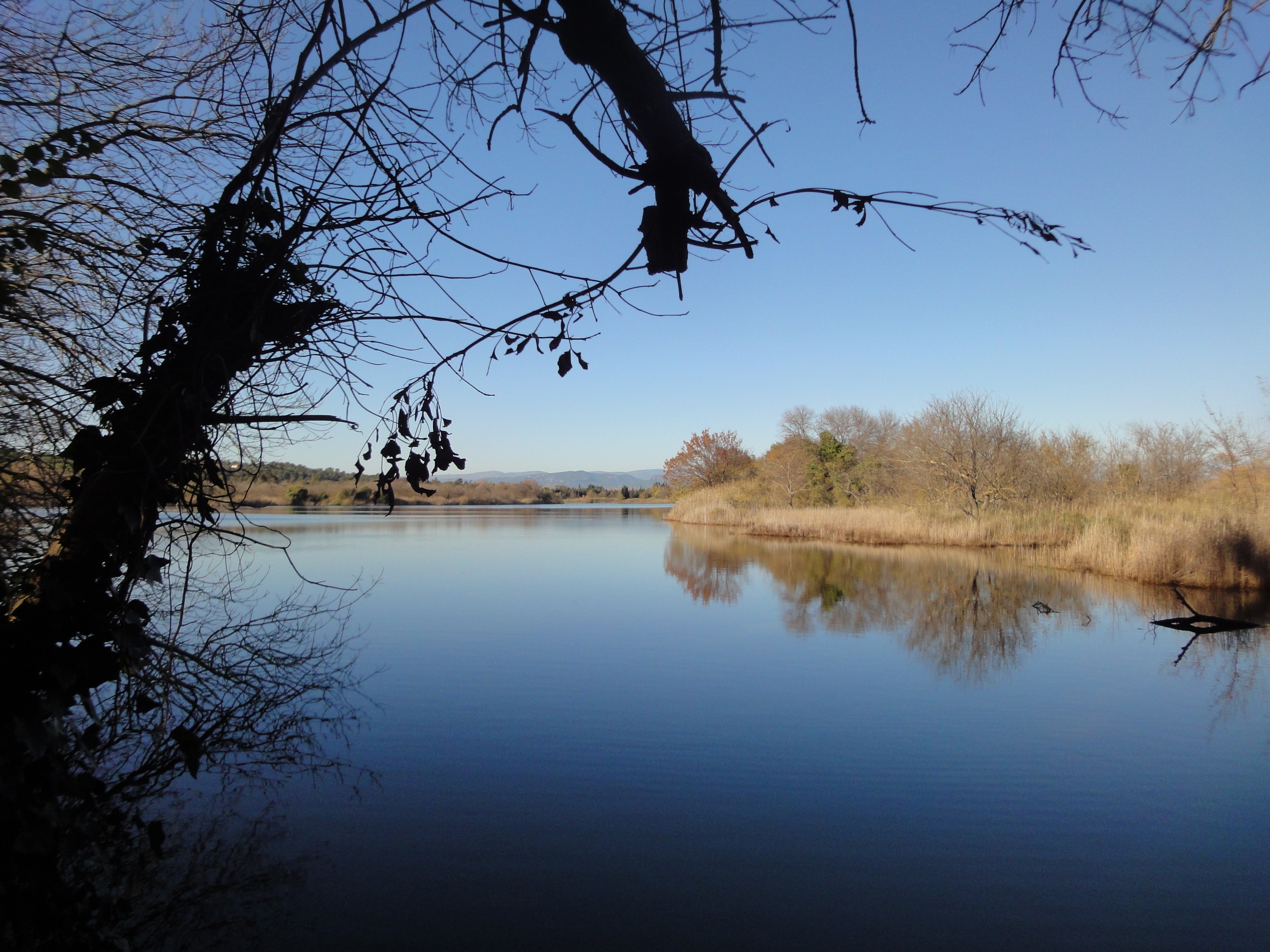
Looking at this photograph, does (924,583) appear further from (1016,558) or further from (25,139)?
(25,139)

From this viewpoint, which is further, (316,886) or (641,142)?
(316,886)

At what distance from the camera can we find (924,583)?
10961mm

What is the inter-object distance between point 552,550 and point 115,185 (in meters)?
15.0

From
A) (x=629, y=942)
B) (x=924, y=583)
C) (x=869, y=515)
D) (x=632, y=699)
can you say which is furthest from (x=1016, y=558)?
(x=629, y=942)

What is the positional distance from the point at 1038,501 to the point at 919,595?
9798mm

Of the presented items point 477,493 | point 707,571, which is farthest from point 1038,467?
point 477,493

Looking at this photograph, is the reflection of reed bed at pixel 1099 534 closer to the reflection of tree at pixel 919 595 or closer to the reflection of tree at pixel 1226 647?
the reflection of tree at pixel 1226 647

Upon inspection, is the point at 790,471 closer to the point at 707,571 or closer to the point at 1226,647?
the point at 707,571

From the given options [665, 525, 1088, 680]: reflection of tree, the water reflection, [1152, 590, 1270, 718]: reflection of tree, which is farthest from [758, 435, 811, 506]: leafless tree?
→ [1152, 590, 1270, 718]: reflection of tree

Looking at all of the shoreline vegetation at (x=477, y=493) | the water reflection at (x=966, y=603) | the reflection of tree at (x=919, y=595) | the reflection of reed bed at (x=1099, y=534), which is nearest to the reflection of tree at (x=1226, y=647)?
the water reflection at (x=966, y=603)

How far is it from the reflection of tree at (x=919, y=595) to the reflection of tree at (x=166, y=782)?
5.17 meters

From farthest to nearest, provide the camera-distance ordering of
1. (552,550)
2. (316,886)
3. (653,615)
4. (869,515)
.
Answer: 1. (869,515)
2. (552,550)
3. (653,615)
4. (316,886)

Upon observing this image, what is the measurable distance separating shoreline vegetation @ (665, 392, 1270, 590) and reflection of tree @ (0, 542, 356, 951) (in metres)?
11.2

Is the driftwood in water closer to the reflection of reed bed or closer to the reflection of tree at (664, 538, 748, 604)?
the reflection of reed bed
